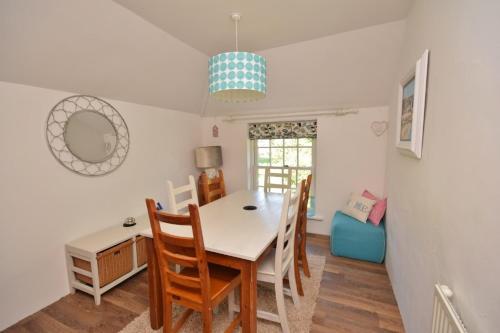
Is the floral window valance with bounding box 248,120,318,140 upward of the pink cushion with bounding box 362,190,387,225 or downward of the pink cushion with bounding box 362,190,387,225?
upward

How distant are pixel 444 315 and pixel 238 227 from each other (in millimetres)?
1153

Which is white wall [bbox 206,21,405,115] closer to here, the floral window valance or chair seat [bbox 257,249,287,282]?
the floral window valance

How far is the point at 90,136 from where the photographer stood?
2268 millimetres

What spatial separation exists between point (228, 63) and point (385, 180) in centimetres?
240

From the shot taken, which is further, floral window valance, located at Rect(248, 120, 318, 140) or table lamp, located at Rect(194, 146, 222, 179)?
table lamp, located at Rect(194, 146, 222, 179)

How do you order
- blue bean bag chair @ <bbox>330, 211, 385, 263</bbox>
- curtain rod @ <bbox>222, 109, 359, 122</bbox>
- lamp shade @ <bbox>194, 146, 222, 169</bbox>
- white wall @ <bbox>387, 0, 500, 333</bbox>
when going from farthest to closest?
1. lamp shade @ <bbox>194, 146, 222, 169</bbox>
2. curtain rod @ <bbox>222, 109, 359, 122</bbox>
3. blue bean bag chair @ <bbox>330, 211, 385, 263</bbox>
4. white wall @ <bbox>387, 0, 500, 333</bbox>

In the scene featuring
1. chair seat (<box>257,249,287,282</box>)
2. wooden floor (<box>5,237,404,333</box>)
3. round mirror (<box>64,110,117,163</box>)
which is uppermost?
round mirror (<box>64,110,117,163</box>)

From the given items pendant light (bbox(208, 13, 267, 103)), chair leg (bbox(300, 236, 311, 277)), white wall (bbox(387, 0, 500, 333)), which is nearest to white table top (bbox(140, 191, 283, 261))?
chair leg (bbox(300, 236, 311, 277))

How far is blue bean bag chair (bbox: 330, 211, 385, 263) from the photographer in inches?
100

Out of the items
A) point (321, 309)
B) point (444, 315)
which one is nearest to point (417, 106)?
point (444, 315)

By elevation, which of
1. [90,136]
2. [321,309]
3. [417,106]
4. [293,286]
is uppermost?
[417,106]

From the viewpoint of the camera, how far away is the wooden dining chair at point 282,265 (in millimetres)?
1504

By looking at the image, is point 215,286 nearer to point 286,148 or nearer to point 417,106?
point 417,106

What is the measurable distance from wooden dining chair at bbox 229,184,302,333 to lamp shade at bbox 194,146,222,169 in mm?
2125
